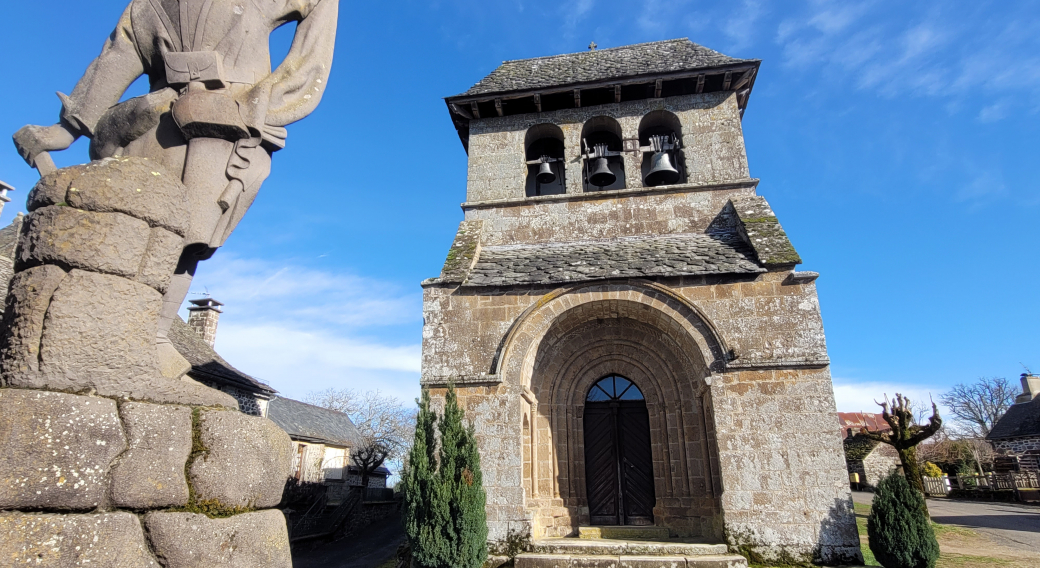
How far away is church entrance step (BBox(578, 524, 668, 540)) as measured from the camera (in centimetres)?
914

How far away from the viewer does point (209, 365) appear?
14.8m

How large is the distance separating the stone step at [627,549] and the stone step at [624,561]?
80 millimetres

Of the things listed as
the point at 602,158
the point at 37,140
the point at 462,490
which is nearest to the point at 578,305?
the point at 462,490

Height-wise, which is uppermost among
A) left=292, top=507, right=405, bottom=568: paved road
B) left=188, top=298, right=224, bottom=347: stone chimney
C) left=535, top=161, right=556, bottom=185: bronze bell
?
left=535, top=161, right=556, bottom=185: bronze bell

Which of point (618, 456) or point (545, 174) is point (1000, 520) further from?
point (545, 174)

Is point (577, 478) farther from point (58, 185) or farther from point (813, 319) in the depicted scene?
point (58, 185)

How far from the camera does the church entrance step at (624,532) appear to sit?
9.14 m

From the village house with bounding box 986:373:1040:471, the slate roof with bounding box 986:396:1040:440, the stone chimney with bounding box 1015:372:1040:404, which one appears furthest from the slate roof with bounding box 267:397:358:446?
the stone chimney with bounding box 1015:372:1040:404

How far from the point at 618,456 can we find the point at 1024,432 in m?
26.1

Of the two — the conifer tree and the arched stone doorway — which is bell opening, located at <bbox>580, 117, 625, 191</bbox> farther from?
the conifer tree

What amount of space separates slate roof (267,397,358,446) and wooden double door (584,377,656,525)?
14708 millimetres

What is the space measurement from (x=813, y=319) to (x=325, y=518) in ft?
46.1

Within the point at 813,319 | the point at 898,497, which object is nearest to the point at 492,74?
the point at 813,319

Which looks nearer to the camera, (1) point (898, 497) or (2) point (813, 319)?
(1) point (898, 497)
